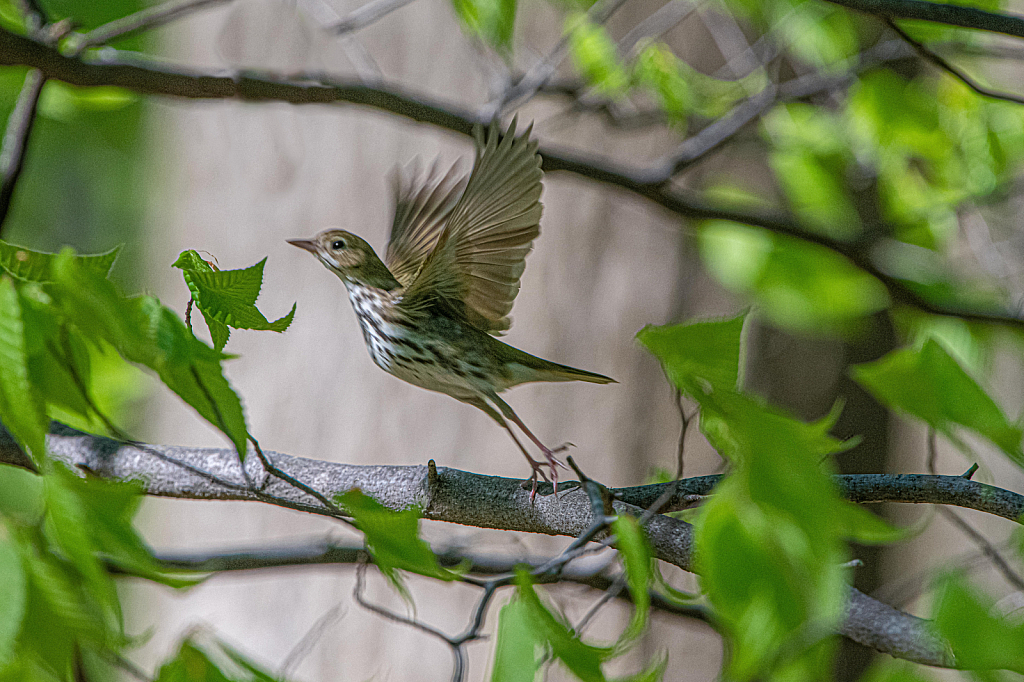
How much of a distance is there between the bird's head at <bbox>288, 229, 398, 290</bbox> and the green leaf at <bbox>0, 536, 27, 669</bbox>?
286mm

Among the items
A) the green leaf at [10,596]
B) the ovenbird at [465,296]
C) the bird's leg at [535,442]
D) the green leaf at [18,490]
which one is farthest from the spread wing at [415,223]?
the green leaf at [10,596]

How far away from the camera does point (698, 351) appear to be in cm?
22

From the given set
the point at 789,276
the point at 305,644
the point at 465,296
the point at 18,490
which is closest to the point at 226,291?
the point at 465,296

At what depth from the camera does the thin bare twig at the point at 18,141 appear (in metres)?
0.52

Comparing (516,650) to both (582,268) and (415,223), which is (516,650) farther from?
(582,268)

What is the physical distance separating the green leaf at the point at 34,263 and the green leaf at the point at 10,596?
9cm

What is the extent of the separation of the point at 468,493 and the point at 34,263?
0.20 metres

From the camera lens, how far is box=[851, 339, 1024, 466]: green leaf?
303mm

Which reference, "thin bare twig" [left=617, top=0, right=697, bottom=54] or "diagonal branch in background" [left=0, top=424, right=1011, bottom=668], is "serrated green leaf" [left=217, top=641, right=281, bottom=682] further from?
"thin bare twig" [left=617, top=0, right=697, bottom=54]

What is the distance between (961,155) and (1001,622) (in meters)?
0.62

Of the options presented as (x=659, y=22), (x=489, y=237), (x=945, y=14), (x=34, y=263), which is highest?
(x=659, y=22)

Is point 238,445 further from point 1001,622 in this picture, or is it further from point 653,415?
point 653,415

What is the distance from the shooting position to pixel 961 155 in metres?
0.78

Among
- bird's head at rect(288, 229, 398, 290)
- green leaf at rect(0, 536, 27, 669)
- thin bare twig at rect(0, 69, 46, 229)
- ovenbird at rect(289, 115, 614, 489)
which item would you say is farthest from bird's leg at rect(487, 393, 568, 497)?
thin bare twig at rect(0, 69, 46, 229)
